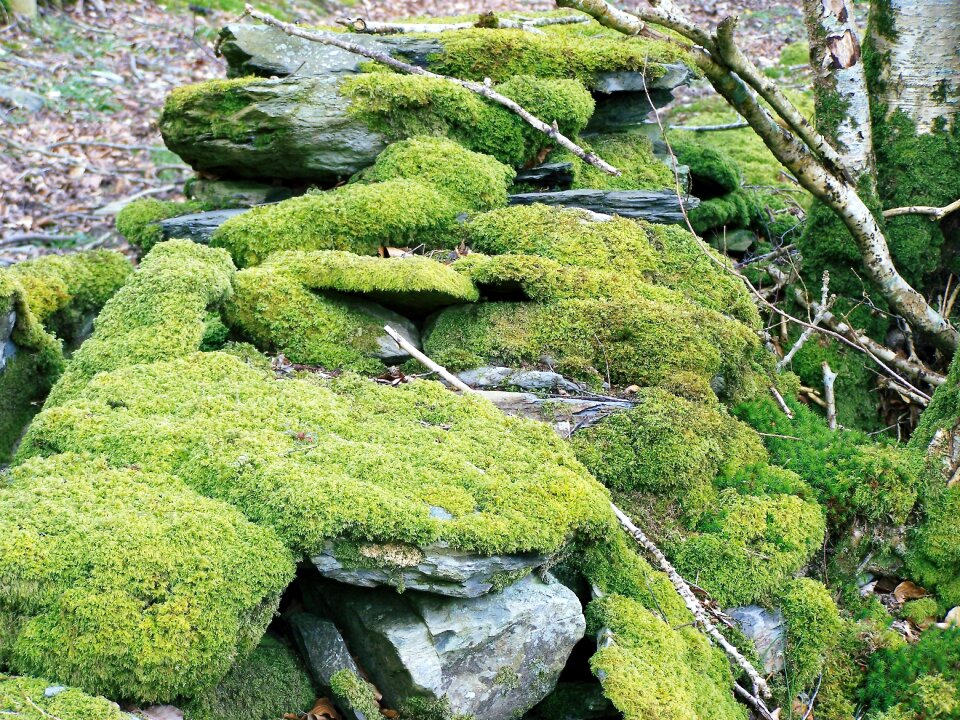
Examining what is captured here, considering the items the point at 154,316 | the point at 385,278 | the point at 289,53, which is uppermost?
the point at 289,53

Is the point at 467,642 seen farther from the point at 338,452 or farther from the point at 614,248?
the point at 614,248

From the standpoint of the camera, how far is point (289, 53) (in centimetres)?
723

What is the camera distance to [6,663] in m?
3.07

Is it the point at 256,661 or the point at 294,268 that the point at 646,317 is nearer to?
the point at 294,268

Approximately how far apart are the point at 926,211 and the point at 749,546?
11.3ft

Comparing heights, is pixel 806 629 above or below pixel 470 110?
below

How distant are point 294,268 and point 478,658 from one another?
106 inches

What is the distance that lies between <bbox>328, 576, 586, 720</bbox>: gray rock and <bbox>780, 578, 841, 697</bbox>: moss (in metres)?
1.31

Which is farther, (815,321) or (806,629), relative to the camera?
(815,321)

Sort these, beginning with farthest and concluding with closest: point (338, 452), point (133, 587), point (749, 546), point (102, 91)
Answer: point (102, 91) → point (749, 546) → point (338, 452) → point (133, 587)

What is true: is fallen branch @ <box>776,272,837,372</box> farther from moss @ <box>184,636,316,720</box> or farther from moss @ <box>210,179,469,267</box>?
moss @ <box>184,636,316,720</box>

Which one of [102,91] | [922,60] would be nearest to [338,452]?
[922,60]

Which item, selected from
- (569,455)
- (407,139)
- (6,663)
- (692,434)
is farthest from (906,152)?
(6,663)

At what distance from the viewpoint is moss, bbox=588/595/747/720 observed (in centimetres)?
354
